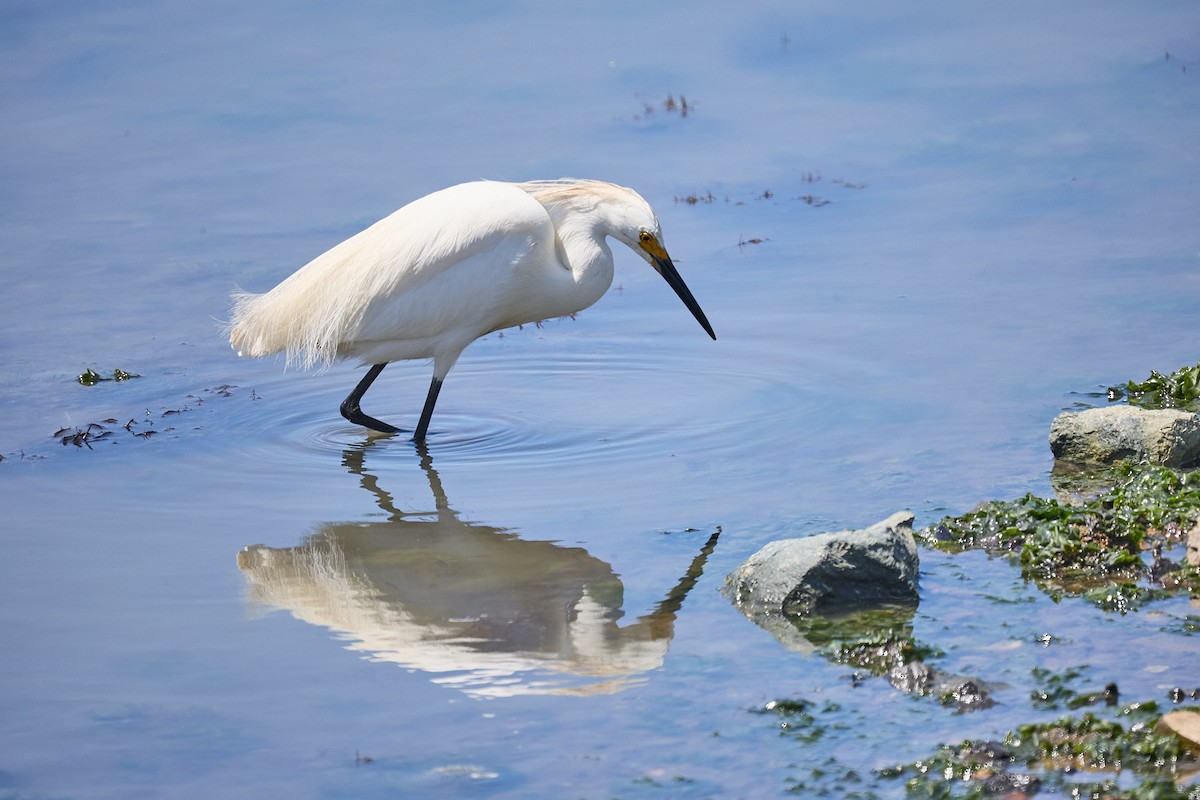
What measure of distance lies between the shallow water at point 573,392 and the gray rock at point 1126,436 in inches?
9.2

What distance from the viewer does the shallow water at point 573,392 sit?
15.2ft

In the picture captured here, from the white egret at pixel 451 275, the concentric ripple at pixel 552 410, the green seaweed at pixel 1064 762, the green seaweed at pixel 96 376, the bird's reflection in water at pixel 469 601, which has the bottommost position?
the green seaweed at pixel 1064 762

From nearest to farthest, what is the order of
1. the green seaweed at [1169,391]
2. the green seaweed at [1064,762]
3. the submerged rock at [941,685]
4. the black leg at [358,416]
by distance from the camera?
the green seaweed at [1064,762] → the submerged rock at [941,685] → the green seaweed at [1169,391] → the black leg at [358,416]

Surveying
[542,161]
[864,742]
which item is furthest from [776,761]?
[542,161]

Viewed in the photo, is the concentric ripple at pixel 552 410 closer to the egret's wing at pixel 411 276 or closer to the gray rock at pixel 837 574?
the egret's wing at pixel 411 276

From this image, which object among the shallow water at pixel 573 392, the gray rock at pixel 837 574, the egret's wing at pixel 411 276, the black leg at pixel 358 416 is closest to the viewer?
the shallow water at pixel 573 392

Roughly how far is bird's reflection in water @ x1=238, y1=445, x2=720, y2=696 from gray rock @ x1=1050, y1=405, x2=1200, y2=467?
162 cm

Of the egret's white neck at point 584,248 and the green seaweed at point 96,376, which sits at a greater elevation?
the egret's white neck at point 584,248

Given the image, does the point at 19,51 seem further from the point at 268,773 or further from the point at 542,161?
the point at 268,773

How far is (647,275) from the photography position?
10.6 m

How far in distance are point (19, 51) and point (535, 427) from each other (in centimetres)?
1218

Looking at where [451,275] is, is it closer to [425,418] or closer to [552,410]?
[425,418]

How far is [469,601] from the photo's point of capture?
5578 millimetres

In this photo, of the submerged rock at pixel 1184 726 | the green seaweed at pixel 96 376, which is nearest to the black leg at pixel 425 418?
the green seaweed at pixel 96 376
